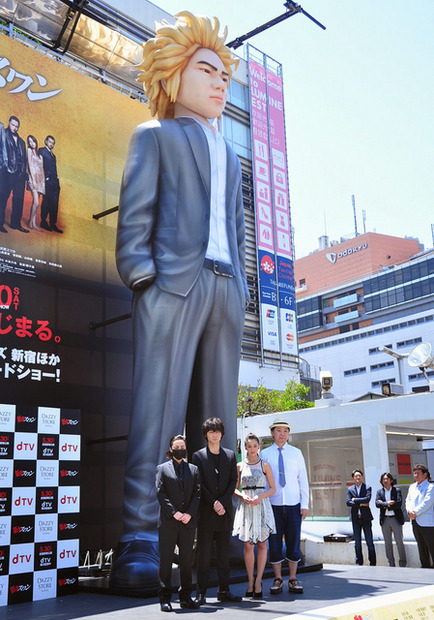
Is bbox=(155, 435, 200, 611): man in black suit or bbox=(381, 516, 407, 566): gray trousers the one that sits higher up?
bbox=(155, 435, 200, 611): man in black suit

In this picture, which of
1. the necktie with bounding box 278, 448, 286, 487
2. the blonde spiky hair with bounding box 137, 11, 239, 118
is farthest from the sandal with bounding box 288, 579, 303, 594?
the blonde spiky hair with bounding box 137, 11, 239, 118

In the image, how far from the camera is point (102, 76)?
8.32 metres

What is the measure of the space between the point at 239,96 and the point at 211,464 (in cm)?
3282

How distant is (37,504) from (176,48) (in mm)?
4353

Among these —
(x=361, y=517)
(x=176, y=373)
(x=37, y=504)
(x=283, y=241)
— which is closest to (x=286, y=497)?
(x=176, y=373)

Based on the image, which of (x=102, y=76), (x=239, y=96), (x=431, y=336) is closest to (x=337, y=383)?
(x=431, y=336)

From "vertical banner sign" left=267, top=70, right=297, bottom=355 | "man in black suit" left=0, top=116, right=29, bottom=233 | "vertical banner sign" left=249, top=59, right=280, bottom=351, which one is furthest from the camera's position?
"vertical banner sign" left=267, top=70, right=297, bottom=355

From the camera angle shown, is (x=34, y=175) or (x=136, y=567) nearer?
(x=136, y=567)

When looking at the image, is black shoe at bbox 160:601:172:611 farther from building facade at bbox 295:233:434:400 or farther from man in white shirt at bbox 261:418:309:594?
building facade at bbox 295:233:434:400

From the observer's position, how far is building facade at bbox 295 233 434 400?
64000 millimetres

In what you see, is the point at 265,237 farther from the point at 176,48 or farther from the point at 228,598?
the point at 228,598

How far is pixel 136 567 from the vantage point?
5410 millimetres

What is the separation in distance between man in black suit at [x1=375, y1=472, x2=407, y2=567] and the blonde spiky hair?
581cm

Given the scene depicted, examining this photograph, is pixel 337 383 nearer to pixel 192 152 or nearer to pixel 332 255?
pixel 332 255
